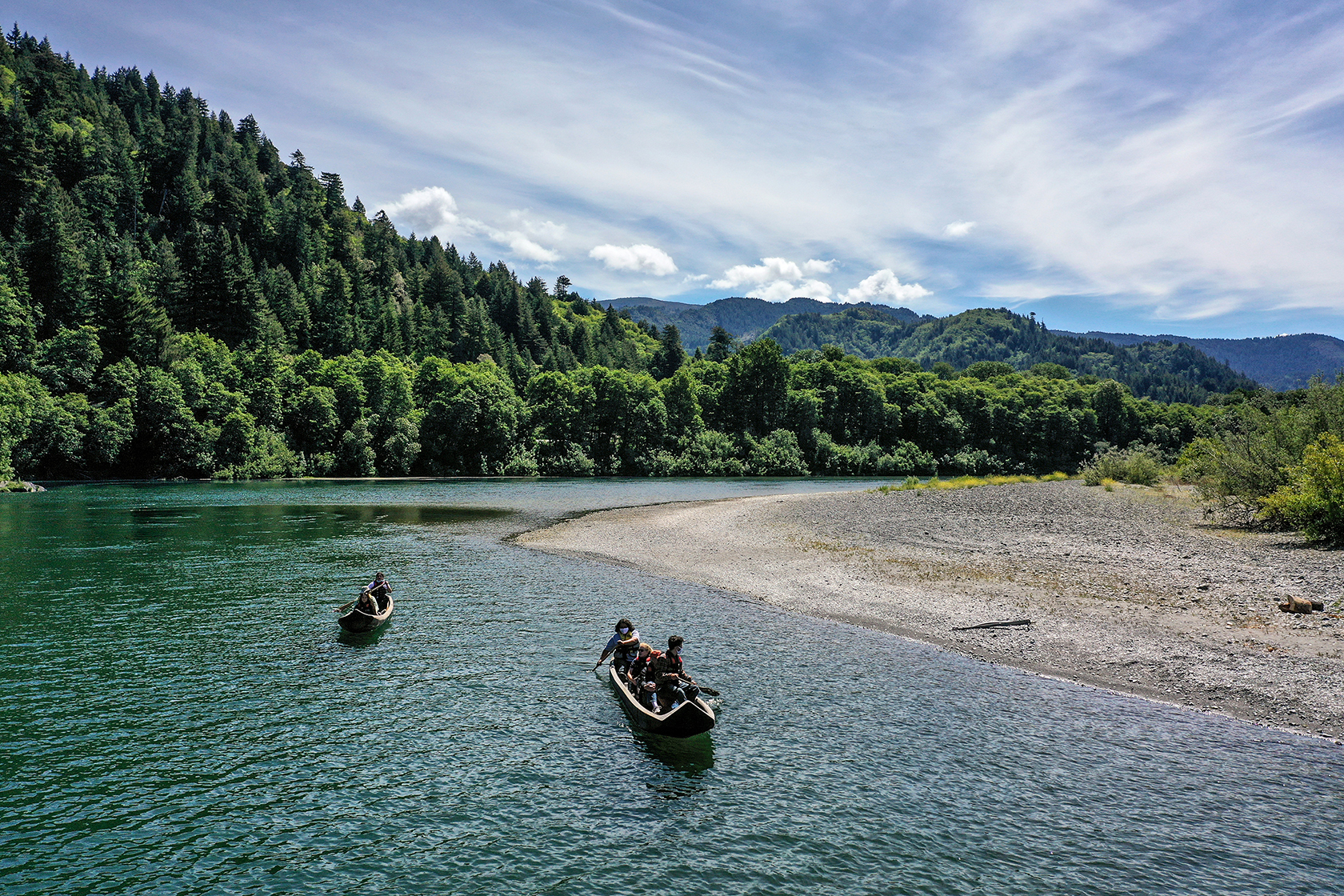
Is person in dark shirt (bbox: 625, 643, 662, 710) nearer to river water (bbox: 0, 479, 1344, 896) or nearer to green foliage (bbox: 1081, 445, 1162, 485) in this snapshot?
river water (bbox: 0, 479, 1344, 896)

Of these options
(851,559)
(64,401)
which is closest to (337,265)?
(64,401)

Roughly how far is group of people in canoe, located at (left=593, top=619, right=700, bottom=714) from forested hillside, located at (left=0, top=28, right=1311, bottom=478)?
99.9 m

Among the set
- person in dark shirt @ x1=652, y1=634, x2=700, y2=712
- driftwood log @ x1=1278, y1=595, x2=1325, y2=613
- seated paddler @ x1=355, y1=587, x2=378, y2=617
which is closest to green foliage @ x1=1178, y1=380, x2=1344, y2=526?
driftwood log @ x1=1278, y1=595, x2=1325, y2=613

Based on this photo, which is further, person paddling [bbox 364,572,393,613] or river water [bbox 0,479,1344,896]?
person paddling [bbox 364,572,393,613]

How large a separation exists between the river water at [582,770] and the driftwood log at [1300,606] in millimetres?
9510

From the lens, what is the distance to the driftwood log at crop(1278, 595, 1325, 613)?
24.3m

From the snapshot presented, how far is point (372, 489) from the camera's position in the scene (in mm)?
99375

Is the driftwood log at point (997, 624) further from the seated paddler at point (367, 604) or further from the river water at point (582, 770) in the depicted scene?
the seated paddler at point (367, 604)

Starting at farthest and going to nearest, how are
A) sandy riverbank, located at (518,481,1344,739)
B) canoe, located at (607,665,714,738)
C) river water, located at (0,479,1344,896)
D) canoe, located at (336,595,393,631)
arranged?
canoe, located at (336,595,393,631) → sandy riverbank, located at (518,481,1344,739) → canoe, located at (607,665,714,738) → river water, located at (0,479,1344,896)

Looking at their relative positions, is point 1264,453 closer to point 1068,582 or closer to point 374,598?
point 1068,582

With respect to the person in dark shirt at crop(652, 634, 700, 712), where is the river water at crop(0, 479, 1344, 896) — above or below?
below

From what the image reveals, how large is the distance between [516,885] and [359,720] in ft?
28.8

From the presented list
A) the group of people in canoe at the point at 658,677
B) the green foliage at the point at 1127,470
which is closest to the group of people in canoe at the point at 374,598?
the group of people in canoe at the point at 658,677

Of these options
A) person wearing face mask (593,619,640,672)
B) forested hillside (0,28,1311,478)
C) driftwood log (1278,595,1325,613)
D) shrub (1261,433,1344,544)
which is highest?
forested hillside (0,28,1311,478)
